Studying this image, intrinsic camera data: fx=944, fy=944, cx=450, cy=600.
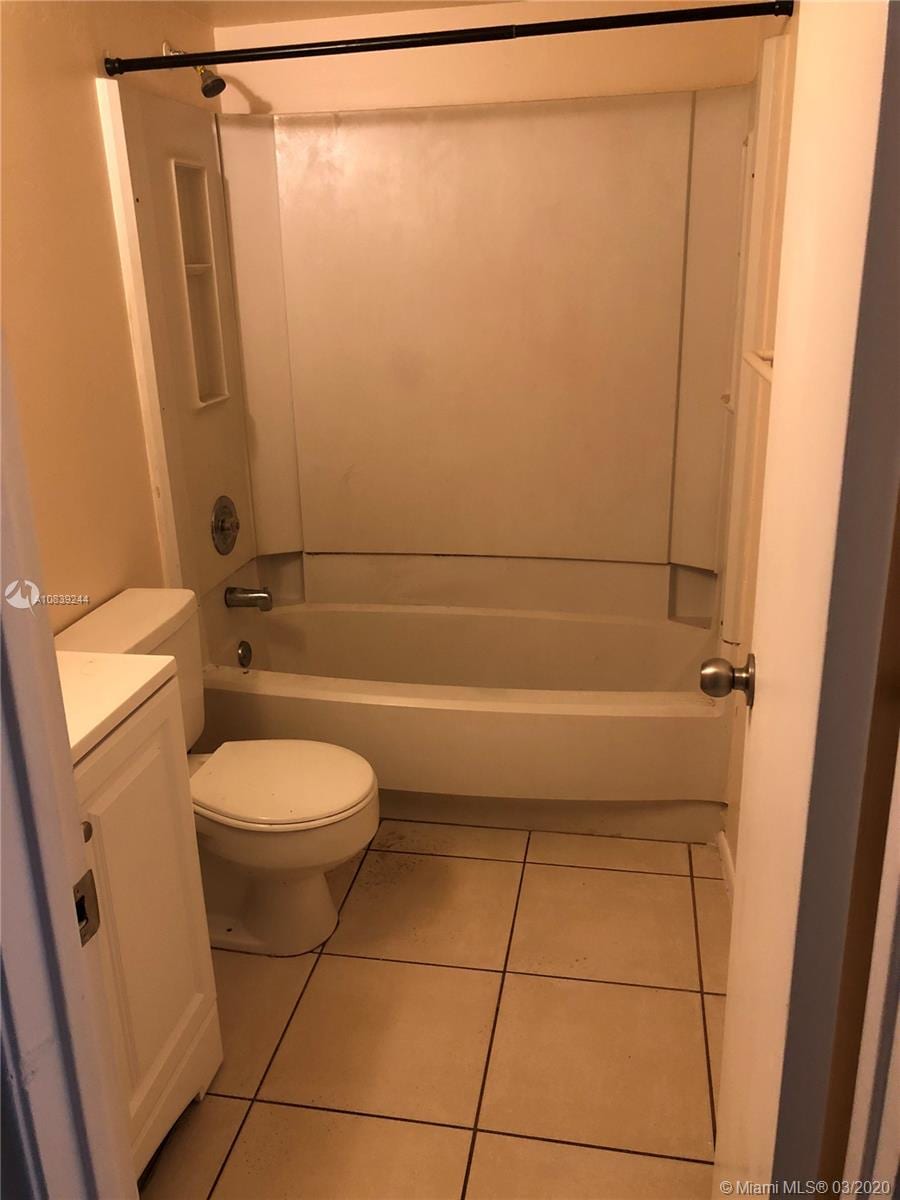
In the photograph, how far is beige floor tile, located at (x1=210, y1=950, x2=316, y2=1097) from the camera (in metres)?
1.85

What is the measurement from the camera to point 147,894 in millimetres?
1567

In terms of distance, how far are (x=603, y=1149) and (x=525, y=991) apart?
400 mm

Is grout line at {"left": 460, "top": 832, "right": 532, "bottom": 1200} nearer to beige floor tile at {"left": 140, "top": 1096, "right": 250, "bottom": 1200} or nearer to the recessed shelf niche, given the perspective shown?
beige floor tile at {"left": 140, "top": 1096, "right": 250, "bottom": 1200}

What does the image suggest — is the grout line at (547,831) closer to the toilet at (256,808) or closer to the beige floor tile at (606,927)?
the beige floor tile at (606,927)

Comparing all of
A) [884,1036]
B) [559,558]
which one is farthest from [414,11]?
[884,1036]

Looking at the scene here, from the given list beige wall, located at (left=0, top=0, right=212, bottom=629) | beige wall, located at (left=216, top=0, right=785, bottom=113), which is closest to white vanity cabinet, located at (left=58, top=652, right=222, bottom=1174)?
beige wall, located at (left=0, top=0, right=212, bottom=629)

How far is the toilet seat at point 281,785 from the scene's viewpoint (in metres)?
1.97

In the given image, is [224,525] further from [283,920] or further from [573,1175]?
[573,1175]

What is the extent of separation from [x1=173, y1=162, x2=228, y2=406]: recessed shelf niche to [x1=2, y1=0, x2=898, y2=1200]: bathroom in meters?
0.01

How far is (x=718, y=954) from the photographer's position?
2.11 m

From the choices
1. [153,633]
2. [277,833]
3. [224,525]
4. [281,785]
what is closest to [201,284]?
[224,525]

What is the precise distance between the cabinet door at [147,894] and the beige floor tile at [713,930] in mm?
1069

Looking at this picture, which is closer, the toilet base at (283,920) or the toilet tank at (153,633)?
the toilet tank at (153,633)

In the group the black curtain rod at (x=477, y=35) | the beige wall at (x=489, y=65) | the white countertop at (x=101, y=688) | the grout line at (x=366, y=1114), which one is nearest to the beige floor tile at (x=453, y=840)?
the grout line at (x=366, y=1114)
